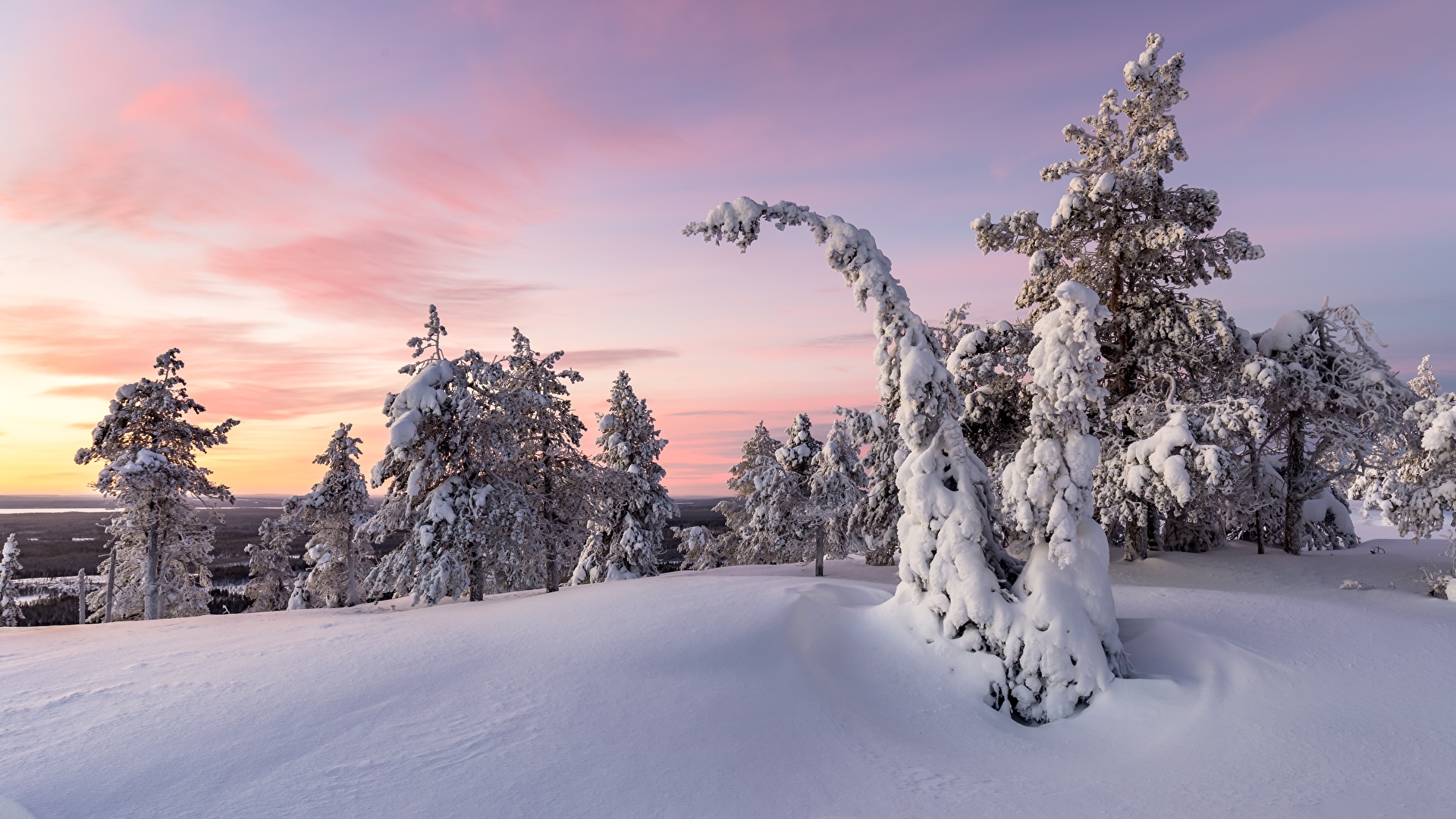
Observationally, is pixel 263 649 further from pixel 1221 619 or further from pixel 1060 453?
pixel 1221 619

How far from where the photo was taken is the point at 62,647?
1219cm

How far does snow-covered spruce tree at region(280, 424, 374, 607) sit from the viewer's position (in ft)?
104

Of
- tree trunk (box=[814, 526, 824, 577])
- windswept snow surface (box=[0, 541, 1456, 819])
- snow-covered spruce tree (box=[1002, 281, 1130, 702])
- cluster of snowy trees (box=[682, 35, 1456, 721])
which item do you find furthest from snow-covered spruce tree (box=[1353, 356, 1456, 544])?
tree trunk (box=[814, 526, 824, 577])

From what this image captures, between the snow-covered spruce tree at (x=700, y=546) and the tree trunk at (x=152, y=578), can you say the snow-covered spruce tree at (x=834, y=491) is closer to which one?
the snow-covered spruce tree at (x=700, y=546)

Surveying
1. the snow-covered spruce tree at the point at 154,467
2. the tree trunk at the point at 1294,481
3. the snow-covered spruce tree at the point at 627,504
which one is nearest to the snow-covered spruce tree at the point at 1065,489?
the tree trunk at the point at 1294,481

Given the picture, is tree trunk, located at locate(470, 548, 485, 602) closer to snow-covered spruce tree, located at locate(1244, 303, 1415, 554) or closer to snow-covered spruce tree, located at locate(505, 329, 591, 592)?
snow-covered spruce tree, located at locate(505, 329, 591, 592)

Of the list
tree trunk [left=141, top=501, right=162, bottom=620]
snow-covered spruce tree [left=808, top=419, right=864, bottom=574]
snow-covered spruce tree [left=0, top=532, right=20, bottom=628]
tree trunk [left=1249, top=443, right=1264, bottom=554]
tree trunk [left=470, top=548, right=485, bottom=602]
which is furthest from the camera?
snow-covered spruce tree [left=0, top=532, right=20, bottom=628]

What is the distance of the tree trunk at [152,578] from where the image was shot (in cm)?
2370

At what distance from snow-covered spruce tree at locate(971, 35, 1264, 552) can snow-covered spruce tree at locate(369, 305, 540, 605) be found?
1562cm

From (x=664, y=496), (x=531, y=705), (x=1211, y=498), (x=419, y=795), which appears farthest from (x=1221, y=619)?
(x=664, y=496)

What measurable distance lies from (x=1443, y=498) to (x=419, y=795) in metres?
21.5

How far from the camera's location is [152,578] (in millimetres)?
24297

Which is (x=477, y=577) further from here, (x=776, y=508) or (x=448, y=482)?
(x=776, y=508)

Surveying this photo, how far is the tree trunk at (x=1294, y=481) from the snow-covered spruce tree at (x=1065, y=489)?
15496 mm
